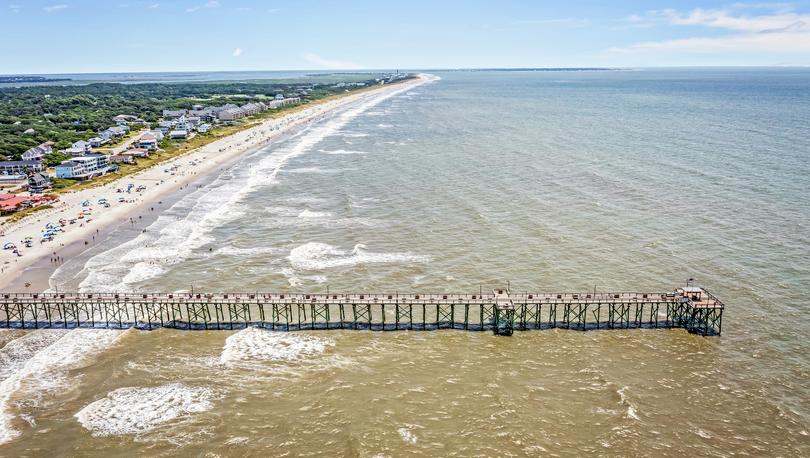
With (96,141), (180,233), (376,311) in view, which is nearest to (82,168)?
(96,141)

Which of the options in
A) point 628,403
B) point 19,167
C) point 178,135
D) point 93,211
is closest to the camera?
point 628,403

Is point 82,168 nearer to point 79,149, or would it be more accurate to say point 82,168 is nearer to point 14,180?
point 14,180

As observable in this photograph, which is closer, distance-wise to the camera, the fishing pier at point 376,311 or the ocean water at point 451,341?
the ocean water at point 451,341

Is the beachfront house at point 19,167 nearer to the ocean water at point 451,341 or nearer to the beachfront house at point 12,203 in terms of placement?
the beachfront house at point 12,203

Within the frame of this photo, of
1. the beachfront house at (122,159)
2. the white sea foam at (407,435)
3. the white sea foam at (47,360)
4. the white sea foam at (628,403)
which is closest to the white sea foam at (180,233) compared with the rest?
the white sea foam at (47,360)

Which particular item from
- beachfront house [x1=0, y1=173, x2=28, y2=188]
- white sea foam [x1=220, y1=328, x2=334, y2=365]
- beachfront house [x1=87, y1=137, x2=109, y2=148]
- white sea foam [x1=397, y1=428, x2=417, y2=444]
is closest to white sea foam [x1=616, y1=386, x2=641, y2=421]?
white sea foam [x1=397, y1=428, x2=417, y2=444]

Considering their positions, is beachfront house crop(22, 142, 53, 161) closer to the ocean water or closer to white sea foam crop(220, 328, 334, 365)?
the ocean water
